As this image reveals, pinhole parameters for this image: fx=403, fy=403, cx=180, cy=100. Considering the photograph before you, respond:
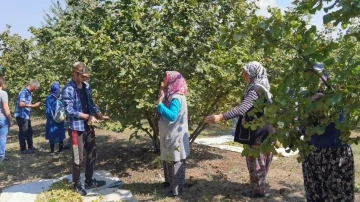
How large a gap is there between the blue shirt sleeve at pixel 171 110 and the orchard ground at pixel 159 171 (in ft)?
3.46

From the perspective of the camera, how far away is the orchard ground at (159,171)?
16.6 feet

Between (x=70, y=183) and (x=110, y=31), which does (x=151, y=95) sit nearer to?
(x=110, y=31)

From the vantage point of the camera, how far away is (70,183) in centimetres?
537

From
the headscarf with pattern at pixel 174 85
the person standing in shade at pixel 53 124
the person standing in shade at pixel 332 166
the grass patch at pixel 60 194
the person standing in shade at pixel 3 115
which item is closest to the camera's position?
the person standing in shade at pixel 332 166

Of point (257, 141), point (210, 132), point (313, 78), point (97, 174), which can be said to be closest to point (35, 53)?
point (210, 132)

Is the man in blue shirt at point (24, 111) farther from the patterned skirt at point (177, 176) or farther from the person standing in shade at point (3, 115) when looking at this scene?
the patterned skirt at point (177, 176)

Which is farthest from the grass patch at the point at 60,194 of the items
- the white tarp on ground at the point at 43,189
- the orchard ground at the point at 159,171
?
the orchard ground at the point at 159,171

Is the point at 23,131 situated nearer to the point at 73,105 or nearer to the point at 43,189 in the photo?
the point at 43,189

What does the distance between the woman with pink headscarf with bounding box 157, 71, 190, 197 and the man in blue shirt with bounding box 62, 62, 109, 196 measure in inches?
→ 34.4

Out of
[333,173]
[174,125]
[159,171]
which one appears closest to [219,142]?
[159,171]

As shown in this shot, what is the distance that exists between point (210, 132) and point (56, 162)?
4.68 meters

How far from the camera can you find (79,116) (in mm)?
4738

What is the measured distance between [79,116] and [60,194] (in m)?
1.04

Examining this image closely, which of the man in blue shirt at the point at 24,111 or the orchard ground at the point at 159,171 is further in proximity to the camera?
the man in blue shirt at the point at 24,111
